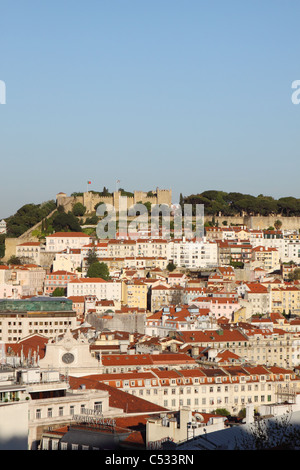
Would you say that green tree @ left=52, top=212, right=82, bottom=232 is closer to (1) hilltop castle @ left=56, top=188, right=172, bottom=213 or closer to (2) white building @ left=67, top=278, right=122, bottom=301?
(1) hilltop castle @ left=56, top=188, right=172, bottom=213

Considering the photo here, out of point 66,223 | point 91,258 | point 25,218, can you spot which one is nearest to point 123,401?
point 91,258

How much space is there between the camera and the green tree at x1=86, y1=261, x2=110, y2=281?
67.9 m

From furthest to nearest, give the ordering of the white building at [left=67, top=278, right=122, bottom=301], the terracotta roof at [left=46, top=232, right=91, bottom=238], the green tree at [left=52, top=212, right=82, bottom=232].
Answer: the green tree at [left=52, top=212, right=82, bottom=232] < the terracotta roof at [left=46, top=232, right=91, bottom=238] < the white building at [left=67, top=278, right=122, bottom=301]

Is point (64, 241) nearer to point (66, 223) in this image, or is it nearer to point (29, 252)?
point (29, 252)

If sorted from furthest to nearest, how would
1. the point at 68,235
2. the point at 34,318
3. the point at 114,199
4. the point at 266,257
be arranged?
1. the point at 114,199
2. the point at 68,235
3. the point at 266,257
4. the point at 34,318

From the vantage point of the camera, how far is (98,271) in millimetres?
67938

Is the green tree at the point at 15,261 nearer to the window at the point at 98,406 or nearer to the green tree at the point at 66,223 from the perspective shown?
the green tree at the point at 66,223

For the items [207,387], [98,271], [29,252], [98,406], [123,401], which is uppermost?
[29,252]

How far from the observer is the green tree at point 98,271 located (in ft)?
223

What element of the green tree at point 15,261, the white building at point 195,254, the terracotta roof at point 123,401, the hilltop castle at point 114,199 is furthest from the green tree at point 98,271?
the terracotta roof at point 123,401

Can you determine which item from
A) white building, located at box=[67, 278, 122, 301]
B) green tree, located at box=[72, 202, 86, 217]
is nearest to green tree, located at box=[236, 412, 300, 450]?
white building, located at box=[67, 278, 122, 301]

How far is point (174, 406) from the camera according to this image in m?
33.3
